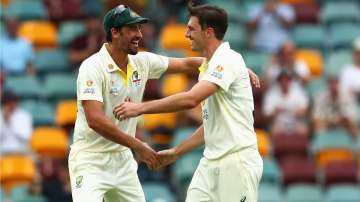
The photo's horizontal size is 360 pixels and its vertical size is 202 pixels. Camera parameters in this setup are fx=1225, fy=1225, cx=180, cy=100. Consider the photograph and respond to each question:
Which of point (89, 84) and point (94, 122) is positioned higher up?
point (89, 84)

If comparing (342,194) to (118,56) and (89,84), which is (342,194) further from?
(89,84)

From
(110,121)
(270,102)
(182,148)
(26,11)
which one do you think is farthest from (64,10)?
(110,121)

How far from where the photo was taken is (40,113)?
53.1 feet

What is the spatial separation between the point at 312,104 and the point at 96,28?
3.04 m

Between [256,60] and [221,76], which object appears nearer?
[221,76]

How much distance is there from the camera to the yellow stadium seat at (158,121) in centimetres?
1576

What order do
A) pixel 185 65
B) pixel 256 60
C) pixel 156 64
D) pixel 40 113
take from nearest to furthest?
pixel 156 64
pixel 185 65
pixel 40 113
pixel 256 60

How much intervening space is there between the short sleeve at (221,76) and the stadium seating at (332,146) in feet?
22.1

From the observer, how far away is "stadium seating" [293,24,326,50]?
17.7m

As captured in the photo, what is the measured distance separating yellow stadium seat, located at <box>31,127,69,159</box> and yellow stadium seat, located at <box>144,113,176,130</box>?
1057mm

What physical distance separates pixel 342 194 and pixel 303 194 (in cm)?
48

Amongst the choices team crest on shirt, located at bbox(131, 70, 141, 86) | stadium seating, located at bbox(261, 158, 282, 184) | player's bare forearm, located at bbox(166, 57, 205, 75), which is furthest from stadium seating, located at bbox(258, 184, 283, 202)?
team crest on shirt, located at bbox(131, 70, 141, 86)

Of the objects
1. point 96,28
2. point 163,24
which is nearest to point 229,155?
point 96,28

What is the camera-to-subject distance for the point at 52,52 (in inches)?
671
